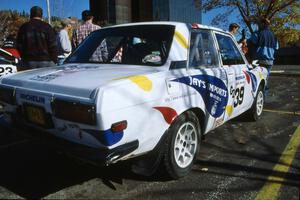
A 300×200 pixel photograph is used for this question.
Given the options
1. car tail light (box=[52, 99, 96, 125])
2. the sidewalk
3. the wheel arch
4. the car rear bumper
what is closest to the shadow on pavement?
the car rear bumper

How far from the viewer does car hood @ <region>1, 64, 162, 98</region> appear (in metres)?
2.64

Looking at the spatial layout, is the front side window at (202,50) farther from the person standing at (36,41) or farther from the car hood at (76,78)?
the person standing at (36,41)

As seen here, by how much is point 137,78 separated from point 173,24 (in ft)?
3.68

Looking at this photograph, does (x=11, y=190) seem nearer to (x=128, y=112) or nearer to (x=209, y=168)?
(x=128, y=112)

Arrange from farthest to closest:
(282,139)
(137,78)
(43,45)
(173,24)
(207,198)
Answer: (43,45) → (282,139) → (173,24) → (207,198) → (137,78)

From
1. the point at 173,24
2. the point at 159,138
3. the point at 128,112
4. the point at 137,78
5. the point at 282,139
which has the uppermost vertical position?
the point at 173,24

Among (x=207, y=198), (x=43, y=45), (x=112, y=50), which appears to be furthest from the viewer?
(x=43, y=45)

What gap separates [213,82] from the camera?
3.77m

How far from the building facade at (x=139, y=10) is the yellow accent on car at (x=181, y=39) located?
1751cm

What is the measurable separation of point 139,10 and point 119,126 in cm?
3620

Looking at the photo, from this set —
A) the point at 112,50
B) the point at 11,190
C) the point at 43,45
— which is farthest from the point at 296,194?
the point at 43,45

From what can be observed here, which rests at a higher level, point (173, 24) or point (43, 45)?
point (173, 24)

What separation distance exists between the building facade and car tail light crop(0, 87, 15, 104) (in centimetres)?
1823

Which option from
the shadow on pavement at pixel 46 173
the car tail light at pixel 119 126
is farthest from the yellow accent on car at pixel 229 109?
the car tail light at pixel 119 126
